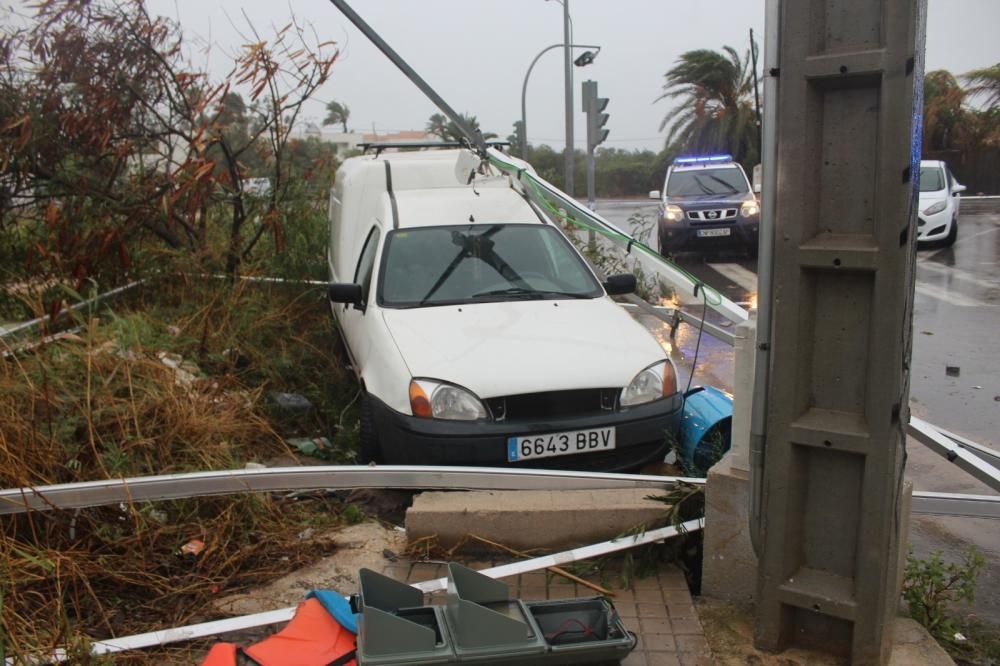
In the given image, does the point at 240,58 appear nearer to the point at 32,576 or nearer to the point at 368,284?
the point at 368,284

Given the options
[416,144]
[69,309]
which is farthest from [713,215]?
[69,309]

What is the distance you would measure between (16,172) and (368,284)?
470 cm

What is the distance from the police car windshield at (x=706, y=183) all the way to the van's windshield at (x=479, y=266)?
37.6 feet

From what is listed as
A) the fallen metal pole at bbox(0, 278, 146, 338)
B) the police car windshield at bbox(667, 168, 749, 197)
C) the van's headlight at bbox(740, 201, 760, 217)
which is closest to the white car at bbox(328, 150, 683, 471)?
the fallen metal pole at bbox(0, 278, 146, 338)

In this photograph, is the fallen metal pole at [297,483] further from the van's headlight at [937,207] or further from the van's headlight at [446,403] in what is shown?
the van's headlight at [937,207]

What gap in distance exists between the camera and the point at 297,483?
4199 mm

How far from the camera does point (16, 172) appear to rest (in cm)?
869

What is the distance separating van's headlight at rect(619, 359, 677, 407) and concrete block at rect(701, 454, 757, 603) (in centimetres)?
138

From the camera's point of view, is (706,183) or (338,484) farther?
(706,183)

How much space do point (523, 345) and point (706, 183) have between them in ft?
44.1

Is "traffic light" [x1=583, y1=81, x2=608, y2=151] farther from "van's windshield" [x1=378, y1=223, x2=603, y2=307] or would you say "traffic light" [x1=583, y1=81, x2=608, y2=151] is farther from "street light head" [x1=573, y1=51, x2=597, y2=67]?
"van's windshield" [x1=378, y1=223, x2=603, y2=307]

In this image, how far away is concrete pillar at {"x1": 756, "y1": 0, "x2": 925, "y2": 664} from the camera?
2.59 meters

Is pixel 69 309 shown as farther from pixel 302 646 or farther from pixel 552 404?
pixel 302 646

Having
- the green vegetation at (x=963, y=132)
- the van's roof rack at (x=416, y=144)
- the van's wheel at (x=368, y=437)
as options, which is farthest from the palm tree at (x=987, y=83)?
the van's wheel at (x=368, y=437)
